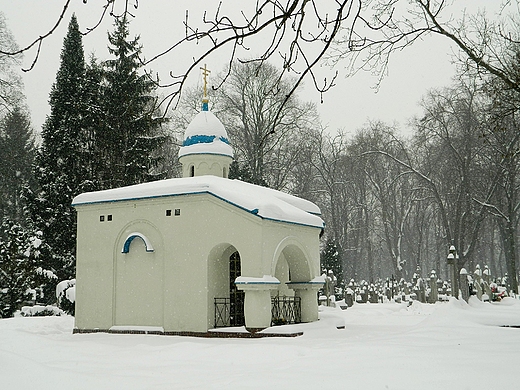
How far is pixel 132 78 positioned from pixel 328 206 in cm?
2356

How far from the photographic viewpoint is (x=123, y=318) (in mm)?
17391

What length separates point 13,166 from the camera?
39125 mm

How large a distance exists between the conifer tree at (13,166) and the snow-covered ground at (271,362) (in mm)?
25263

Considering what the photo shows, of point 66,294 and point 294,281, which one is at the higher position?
point 294,281

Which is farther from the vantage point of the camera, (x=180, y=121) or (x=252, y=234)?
(x=180, y=121)

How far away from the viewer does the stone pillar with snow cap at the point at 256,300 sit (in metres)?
15.4

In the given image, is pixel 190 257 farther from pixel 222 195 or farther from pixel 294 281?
pixel 294 281

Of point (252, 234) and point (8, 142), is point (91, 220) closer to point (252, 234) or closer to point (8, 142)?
point (252, 234)

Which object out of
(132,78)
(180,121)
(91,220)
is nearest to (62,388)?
(91,220)

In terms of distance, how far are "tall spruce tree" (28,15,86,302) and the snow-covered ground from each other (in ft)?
42.4

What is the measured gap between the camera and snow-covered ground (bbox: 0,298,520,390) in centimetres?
802

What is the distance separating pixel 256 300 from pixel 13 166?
29.1 metres

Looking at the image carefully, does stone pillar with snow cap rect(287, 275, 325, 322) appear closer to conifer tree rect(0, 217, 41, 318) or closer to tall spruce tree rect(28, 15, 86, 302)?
conifer tree rect(0, 217, 41, 318)

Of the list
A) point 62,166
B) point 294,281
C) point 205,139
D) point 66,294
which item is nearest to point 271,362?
point 294,281
